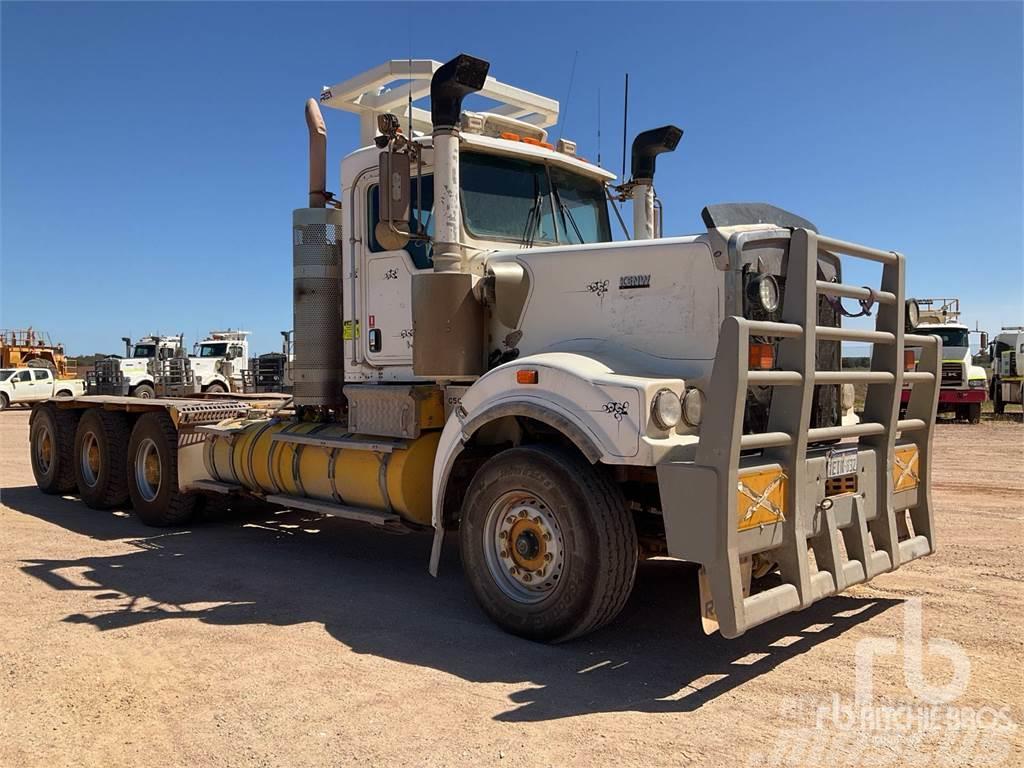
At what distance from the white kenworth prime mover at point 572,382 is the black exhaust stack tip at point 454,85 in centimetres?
1

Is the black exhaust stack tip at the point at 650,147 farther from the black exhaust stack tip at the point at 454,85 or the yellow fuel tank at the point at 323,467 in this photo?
the yellow fuel tank at the point at 323,467

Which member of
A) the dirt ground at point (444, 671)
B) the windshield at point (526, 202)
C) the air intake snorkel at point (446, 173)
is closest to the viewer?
the dirt ground at point (444, 671)

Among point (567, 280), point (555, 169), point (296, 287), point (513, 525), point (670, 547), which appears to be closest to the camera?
point (670, 547)

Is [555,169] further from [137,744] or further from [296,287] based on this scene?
[137,744]

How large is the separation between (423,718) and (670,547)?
4.50 feet

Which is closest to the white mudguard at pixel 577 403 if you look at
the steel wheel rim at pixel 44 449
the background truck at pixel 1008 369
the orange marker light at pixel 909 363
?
the orange marker light at pixel 909 363

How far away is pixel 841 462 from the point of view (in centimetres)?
471

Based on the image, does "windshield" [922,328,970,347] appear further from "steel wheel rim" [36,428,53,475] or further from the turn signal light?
"steel wheel rim" [36,428,53,475]

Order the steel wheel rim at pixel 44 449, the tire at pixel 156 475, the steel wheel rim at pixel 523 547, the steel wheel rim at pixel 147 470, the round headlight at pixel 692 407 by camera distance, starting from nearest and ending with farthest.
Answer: the round headlight at pixel 692 407
the steel wheel rim at pixel 523 547
the tire at pixel 156 475
the steel wheel rim at pixel 147 470
the steel wheel rim at pixel 44 449

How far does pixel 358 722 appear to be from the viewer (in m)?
3.77

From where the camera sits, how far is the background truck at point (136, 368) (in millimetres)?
25188

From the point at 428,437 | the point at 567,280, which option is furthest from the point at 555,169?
the point at 428,437

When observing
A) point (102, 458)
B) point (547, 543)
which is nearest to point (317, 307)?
point (547, 543)

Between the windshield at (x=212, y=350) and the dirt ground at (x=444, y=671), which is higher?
the windshield at (x=212, y=350)
